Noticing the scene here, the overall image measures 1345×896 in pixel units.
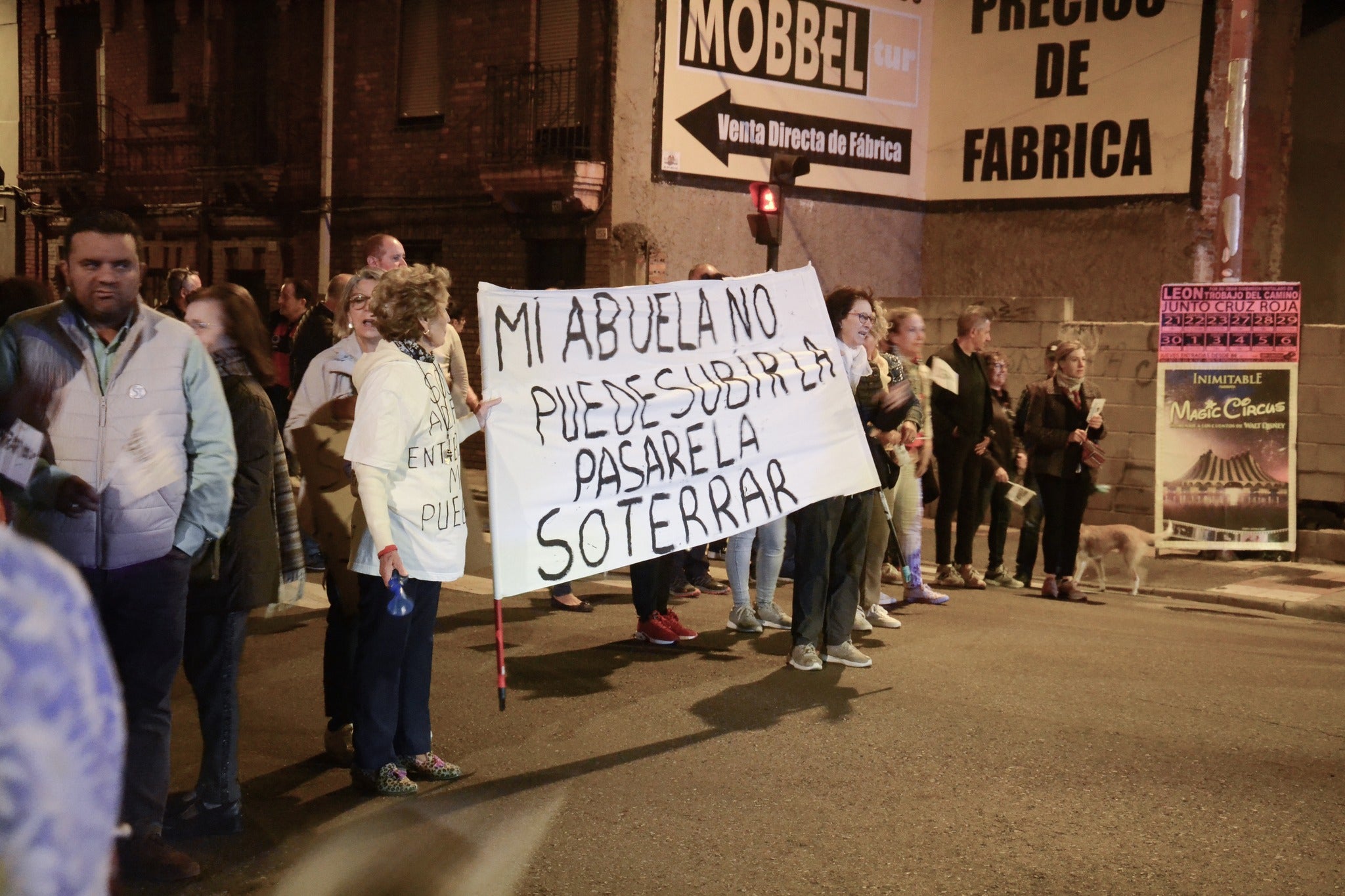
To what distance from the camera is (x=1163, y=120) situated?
18.0 metres

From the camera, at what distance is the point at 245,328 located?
16.2ft

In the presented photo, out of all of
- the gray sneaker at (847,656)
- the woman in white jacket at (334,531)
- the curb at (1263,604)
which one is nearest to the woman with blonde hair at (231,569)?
the woman in white jacket at (334,531)

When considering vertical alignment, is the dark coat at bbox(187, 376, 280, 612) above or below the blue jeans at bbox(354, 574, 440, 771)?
above

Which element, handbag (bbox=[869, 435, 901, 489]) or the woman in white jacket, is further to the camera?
handbag (bbox=[869, 435, 901, 489])

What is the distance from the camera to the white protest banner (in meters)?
5.67

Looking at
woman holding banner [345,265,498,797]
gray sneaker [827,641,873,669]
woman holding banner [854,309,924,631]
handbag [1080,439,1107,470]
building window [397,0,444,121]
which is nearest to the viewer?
woman holding banner [345,265,498,797]

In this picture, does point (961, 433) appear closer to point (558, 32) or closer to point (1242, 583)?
point (1242, 583)

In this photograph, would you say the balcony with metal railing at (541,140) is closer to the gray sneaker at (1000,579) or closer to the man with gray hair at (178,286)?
the man with gray hair at (178,286)

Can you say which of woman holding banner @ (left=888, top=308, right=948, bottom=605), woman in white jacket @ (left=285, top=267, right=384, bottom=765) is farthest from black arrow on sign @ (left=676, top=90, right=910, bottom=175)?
woman in white jacket @ (left=285, top=267, right=384, bottom=765)

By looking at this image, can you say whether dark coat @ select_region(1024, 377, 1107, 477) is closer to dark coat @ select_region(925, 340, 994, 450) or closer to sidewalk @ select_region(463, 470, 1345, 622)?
dark coat @ select_region(925, 340, 994, 450)

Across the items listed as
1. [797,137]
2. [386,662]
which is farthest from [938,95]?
[386,662]

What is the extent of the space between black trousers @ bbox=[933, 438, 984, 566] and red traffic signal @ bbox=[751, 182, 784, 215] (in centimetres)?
539

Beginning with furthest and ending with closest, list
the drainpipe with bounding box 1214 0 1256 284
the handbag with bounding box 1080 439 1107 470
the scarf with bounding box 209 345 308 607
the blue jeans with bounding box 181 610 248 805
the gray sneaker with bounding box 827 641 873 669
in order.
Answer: the drainpipe with bounding box 1214 0 1256 284, the handbag with bounding box 1080 439 1107 470, the gray sneaker with bounding box 827 641 873 669, the scarf with bounding box 209 345 308 607, the blue jeans with bounding box 181 610 248 805

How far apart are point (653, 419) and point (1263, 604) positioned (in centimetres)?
573
